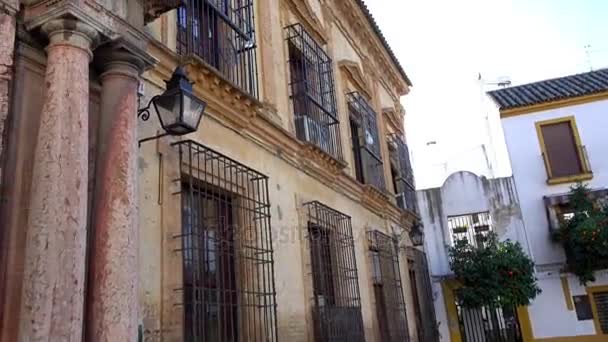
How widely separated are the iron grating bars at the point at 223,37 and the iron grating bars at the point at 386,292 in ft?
13.3

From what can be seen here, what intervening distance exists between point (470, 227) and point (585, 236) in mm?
3262

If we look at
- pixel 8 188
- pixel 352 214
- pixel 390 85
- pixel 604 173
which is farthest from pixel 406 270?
pixel 8 188

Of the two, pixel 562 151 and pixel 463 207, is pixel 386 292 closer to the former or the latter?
pixel 463 207

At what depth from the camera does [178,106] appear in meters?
3.51

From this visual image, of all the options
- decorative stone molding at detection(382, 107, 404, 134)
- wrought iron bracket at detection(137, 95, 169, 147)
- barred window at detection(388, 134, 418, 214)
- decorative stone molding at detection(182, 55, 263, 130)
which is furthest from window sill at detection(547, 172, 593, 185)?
wrought iron bracket at detection(137, 95, 169, 147)

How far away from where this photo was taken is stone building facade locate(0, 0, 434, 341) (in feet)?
8.61

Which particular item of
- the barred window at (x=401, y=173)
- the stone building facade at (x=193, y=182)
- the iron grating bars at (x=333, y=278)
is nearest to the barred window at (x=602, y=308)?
the barred window at (x=401, y=173)

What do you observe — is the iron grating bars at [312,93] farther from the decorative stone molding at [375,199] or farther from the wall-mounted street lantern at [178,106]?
the wall-mounted street lantern at [178,106]

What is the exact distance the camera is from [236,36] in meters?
5.71

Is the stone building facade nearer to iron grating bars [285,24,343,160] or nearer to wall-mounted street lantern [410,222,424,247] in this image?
iron grating bars [285,24,343,160]

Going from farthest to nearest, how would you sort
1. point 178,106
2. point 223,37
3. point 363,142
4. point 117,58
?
point 363,142 < point 223,37 < point 178,106 < point 117,58

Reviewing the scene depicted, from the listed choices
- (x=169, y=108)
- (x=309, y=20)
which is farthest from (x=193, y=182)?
(x=309, y=20)

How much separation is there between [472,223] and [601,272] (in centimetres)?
347

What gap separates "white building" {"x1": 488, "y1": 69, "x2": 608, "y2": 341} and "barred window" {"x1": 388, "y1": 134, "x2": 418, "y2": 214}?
424cm
